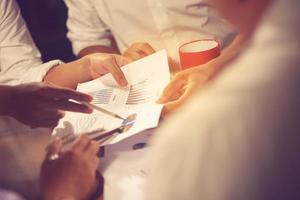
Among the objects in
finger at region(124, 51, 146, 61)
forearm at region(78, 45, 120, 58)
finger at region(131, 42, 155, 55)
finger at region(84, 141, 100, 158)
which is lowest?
forearm at region(78, 45, 120, 58)

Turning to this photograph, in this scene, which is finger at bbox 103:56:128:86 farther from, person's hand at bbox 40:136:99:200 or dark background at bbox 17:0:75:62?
dark background at bbox 17:0:75:62

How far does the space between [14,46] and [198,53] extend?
2.09 ft

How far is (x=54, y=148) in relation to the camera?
751 mm

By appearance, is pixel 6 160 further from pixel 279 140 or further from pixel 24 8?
pixel 24 8

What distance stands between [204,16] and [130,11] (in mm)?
209

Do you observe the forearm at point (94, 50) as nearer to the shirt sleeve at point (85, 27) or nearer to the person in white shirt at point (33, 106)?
the shirt sleeve at point (85, 27)

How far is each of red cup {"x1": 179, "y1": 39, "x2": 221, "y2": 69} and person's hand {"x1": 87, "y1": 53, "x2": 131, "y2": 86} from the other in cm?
13

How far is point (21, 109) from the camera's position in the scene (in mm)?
884

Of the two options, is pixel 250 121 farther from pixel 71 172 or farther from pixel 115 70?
pixel 115 70

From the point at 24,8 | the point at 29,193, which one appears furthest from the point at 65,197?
the point at 24,8

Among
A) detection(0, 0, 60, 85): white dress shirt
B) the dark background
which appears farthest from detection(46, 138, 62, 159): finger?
the dark background

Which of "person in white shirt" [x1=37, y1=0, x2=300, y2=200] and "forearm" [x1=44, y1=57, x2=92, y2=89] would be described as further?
"forearm" [x1=44, y1=57, x2=92, y2=89]

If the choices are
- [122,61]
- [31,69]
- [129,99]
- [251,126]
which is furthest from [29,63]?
[251,126]

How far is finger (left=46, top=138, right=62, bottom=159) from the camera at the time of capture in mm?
740
